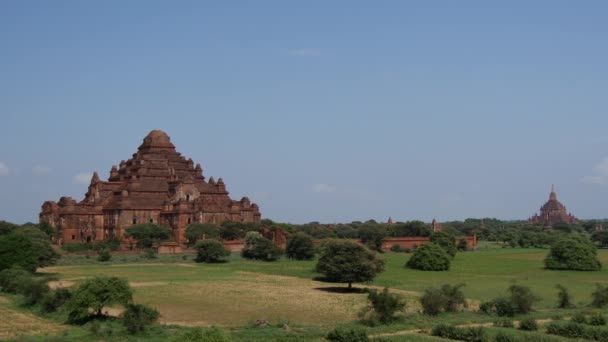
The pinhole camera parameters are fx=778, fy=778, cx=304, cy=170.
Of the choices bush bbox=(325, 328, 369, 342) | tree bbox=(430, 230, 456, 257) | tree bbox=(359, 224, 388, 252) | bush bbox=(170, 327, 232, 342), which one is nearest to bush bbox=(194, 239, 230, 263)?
tree bbox=(359, 224, 388, 252)

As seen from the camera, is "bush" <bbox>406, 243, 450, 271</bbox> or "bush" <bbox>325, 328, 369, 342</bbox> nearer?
"bush" <bbox>325, 328, 369, 342</bbox>

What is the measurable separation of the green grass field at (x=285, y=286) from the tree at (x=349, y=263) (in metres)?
1.25

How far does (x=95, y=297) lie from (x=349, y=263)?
20524 mm

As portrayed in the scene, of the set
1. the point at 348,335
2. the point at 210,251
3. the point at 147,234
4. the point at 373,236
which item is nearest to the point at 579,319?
the point at 348,335

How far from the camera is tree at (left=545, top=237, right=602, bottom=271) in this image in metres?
69.7

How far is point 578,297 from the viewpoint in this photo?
47.2 metres

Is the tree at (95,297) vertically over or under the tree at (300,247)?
under

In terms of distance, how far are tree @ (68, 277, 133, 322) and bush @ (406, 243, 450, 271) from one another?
118ft

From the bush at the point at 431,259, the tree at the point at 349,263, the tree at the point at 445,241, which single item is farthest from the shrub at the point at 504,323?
the tree at the point at 445,241

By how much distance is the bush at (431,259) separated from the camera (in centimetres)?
6794

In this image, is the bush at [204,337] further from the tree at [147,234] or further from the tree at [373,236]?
the tree at [373,236]

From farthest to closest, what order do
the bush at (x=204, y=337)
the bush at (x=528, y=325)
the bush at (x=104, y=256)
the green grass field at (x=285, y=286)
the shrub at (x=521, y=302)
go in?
1. the bush at (x=104, y=256)
2. the shrub at (x=521, y=302)
3. the green grass field at (x=285, y=286)
4. the bush at (x=528, y=325)
5. the bush at (x=204, y=337)

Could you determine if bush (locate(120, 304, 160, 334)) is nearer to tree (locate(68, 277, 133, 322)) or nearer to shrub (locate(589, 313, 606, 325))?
tree (locate(68, 277, 133, 322))

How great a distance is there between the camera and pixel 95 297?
3688cm
